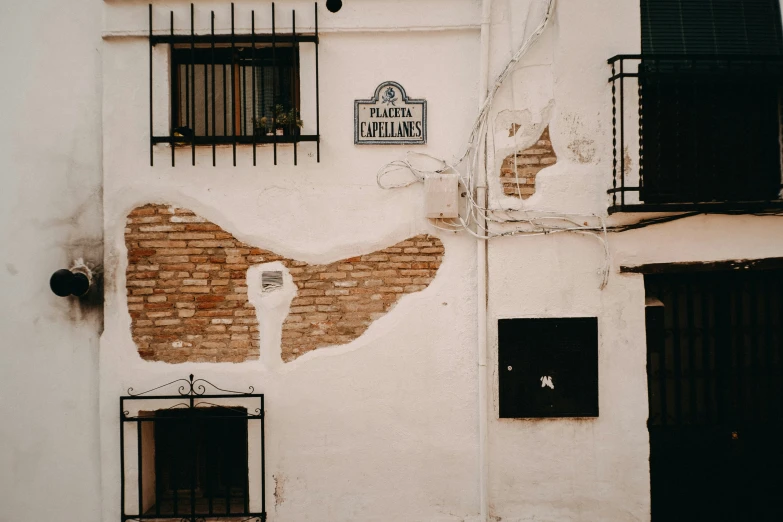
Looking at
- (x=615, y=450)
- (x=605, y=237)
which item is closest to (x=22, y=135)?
(x=605, y=237)

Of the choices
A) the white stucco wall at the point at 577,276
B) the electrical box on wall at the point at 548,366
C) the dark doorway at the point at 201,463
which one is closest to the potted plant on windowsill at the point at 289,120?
the white stucco wall at the point at 577,276

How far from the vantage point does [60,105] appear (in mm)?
4250

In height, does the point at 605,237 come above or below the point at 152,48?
below

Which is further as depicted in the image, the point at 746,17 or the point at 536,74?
the point at 746,17

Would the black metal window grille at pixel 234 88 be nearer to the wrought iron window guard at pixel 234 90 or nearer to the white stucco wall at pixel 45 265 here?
the wrought iron window guard at pixel 234 90

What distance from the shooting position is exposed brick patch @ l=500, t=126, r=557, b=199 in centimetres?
423

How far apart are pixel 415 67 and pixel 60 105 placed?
2890mm

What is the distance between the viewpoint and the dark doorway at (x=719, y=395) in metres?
4.40

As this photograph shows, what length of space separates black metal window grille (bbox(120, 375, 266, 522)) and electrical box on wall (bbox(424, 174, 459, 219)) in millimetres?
2053

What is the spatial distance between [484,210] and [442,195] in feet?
1.26

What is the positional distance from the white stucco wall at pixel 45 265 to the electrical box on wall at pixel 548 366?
333cm

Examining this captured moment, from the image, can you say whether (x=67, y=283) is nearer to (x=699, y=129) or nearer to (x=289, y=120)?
(x=289, y=120)

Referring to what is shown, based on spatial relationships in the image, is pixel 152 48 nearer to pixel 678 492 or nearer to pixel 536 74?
pixel 536 74

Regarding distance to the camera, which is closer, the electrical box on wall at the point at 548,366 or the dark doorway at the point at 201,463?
the electrical box on wall at the point at 548,366
